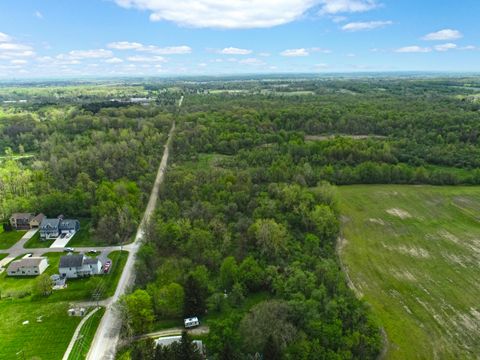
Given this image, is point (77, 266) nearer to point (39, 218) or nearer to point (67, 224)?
point (67, 224)

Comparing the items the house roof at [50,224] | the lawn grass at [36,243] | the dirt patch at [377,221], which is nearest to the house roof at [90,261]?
the lawn grass at [36,243]

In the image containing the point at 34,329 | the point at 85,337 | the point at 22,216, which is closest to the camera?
the point at 85,337

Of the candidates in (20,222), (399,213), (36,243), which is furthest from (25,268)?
(399,213)

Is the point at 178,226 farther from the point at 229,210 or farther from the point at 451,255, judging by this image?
the point at 451,255

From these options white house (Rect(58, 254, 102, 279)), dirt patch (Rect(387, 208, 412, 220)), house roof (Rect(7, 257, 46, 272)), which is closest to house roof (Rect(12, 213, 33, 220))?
house roof (Rect(7, 257, 46, 272))

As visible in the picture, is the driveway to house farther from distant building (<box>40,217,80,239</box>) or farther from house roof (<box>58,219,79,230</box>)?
house roof (<box>58,219,79,230</box>)

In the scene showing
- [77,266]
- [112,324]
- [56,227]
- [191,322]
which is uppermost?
[191,322]
